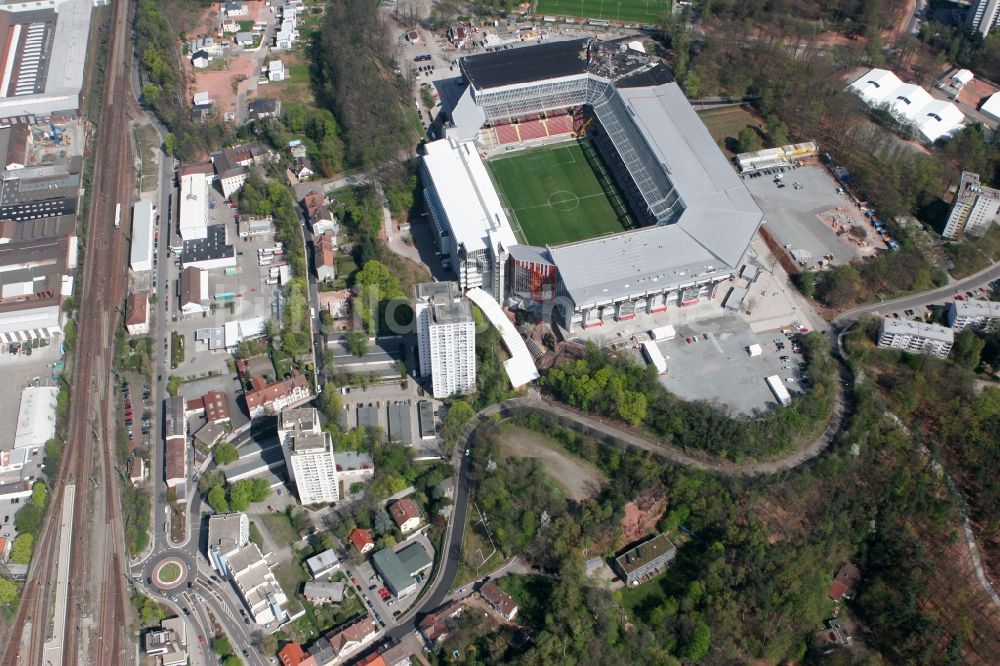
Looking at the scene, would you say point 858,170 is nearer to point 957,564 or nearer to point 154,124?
point 957,564

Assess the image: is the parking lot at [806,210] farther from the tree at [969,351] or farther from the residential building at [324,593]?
the residential building at [324,593]

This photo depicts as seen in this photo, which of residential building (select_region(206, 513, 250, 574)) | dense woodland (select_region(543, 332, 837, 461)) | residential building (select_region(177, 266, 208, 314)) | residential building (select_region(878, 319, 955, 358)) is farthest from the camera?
residential building (select_region(177, 266, 208, 314))

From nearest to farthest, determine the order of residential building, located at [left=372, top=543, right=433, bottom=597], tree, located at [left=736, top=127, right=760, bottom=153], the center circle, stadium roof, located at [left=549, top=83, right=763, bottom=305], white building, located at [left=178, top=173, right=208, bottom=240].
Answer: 1. residential building, located at [left=372, top=543, right=433, bottom=597]
2. stadium roof, located at [left=549, top=83, right=763, bottom=305]
3. white building, located at [left=178, top=173, right=208, bottom=240]
4. the center circle
5. tree, located at [left=736, top=127, right=760, bottom=153]

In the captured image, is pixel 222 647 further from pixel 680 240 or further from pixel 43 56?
pixel 43 56

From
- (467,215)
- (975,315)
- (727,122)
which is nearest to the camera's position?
(975,315)

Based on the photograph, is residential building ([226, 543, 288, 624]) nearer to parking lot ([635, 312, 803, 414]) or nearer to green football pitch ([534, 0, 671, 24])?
parking lot ([635, 312, 803, 414])

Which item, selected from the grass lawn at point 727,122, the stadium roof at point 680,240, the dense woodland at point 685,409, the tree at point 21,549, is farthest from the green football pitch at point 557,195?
the tree at point 21,549

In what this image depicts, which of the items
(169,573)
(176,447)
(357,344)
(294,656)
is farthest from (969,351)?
(169,573)

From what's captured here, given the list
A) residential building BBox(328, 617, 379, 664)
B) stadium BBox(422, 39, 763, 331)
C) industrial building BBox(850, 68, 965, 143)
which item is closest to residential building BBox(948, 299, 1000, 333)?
stadium BBox(422, 39, 763, 331)
